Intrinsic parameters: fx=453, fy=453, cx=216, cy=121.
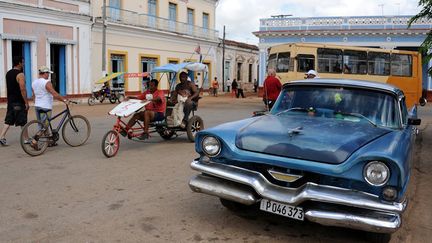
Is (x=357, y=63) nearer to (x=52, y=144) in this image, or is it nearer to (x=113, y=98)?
(x=113, y=98)

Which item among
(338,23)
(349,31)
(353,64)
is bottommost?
(353,64)

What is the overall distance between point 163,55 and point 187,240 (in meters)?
28.4

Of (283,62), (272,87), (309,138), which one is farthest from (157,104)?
(283,62)

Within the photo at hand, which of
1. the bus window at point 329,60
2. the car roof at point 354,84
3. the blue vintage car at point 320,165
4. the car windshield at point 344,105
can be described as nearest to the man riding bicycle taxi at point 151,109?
the car windshield at point 344,105

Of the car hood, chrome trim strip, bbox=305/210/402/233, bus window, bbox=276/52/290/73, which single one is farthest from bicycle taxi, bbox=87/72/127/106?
chrome trim strip, bbox=305/210/402/233

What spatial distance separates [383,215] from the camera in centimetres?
370

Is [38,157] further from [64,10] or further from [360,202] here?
[64,10]

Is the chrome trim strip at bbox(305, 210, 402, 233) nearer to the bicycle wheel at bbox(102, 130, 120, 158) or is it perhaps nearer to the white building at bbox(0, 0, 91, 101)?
the bicycle wheel at bbox(102, 130, 120, 158)

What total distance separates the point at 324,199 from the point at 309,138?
63cm

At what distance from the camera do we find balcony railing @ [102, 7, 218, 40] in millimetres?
27484

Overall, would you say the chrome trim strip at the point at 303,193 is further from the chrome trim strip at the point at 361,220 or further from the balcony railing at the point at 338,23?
the balcony railing at the point at 338,23

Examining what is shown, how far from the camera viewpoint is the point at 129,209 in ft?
16.9

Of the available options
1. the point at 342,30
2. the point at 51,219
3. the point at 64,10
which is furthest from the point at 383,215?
the point at 342,30

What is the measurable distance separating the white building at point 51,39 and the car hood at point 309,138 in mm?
19280
